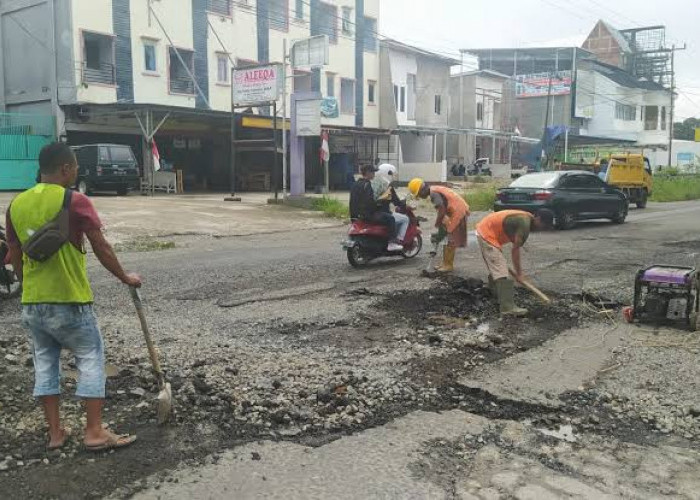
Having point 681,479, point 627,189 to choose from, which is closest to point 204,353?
point 681,479

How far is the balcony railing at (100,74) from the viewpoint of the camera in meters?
25.1

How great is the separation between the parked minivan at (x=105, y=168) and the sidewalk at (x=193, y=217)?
1.62ft

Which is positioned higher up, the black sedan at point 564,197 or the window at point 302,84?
the window at point 302,84

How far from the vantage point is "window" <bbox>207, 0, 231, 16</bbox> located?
97.0 feet

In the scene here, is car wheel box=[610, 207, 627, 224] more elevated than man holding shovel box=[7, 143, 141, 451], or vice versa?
man holding shovel box=[7, 143, 141, 451]

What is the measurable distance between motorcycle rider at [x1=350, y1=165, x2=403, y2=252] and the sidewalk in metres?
6.02

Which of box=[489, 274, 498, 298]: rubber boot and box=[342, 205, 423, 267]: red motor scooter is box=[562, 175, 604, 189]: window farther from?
box=[489, 274, 498, 298]: rubber boot

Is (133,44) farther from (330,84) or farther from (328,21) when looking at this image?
(328,21)

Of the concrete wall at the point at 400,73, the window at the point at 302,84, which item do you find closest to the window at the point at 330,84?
the window at the point at 302,84

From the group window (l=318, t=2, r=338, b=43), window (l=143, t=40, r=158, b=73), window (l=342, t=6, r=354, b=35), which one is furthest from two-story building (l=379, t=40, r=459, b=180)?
window (l=143, t=40, r=158, b=73)

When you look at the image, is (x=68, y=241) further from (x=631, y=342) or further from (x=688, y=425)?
(x=631, y=342)

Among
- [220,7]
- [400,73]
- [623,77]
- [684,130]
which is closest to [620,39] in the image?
[623,77]

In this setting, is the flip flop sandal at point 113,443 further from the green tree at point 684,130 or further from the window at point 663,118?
the green tree at point 684,130

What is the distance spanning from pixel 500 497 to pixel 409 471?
49 cm
